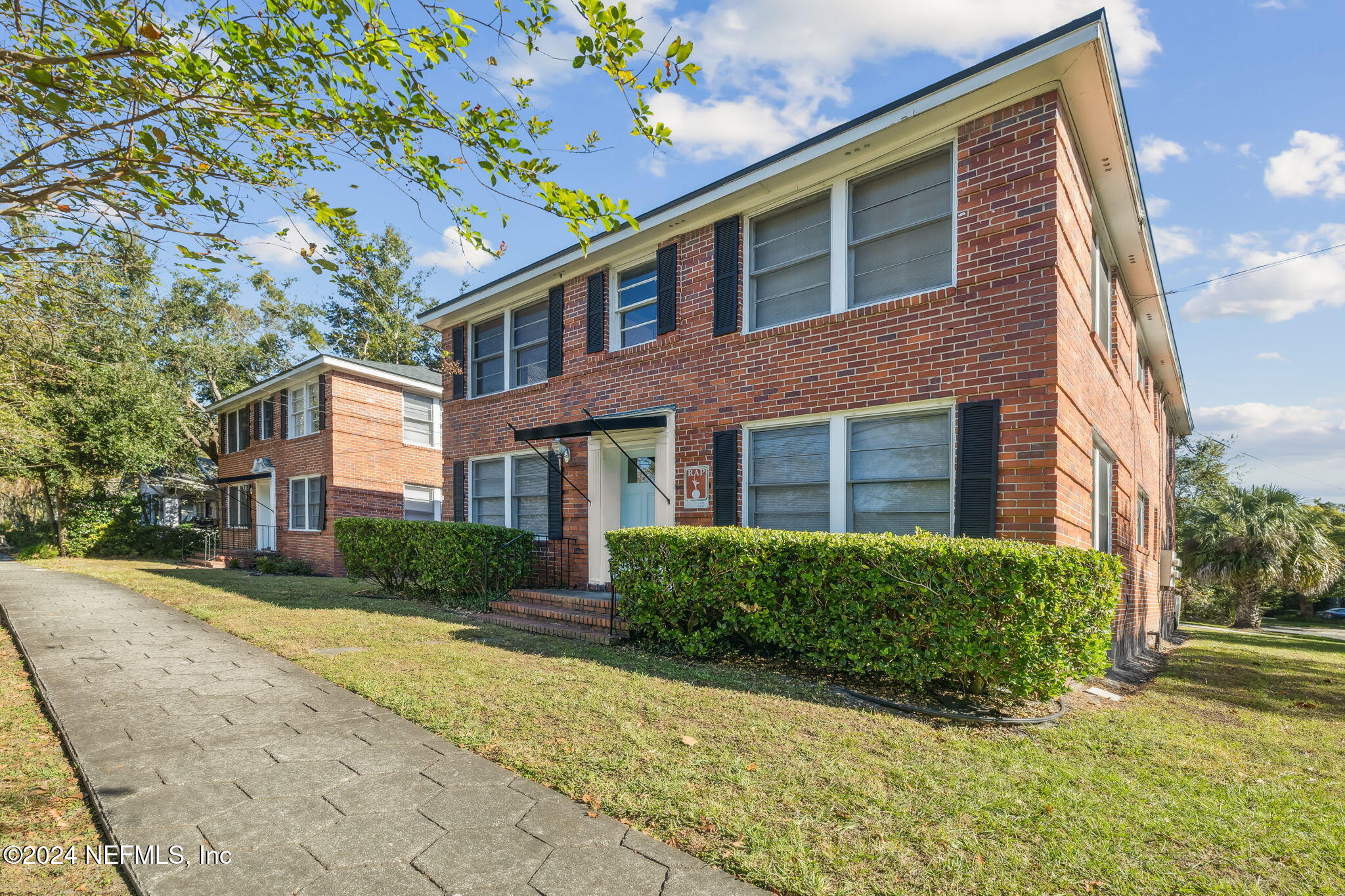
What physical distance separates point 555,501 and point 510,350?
3.25 metres

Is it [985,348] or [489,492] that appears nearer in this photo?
[985,348]

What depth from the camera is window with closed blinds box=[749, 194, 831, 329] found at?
7.51 metres

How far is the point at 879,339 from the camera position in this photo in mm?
6832

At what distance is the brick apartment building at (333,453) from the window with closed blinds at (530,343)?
705 centimetres

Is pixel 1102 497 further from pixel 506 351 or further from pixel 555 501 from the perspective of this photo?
pixel 506 351

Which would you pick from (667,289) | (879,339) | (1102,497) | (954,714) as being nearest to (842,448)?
(879,339)

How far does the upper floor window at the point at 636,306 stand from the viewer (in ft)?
31.0

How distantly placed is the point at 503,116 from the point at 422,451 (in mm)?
15524

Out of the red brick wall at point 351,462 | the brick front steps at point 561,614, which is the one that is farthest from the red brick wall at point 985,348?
the red brick wall at point 351,462

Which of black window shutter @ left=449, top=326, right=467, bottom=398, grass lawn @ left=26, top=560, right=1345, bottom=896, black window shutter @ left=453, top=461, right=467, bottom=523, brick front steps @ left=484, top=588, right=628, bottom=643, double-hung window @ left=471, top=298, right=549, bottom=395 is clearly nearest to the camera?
grass lawn @ left=26, top=560, right=1345, bottom=896

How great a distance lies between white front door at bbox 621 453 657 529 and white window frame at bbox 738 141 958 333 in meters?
2.50

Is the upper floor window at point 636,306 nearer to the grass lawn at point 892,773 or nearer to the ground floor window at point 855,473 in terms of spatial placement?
the ground floor window at point 855,473

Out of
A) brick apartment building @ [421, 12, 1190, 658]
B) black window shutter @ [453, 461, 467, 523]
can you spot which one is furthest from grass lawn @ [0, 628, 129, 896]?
black window shutter @ [453, 461, 467, 523]

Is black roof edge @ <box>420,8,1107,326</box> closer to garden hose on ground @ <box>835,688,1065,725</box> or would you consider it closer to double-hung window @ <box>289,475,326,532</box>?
garden hose on ground @ <box>835,688,1065,725</box>
